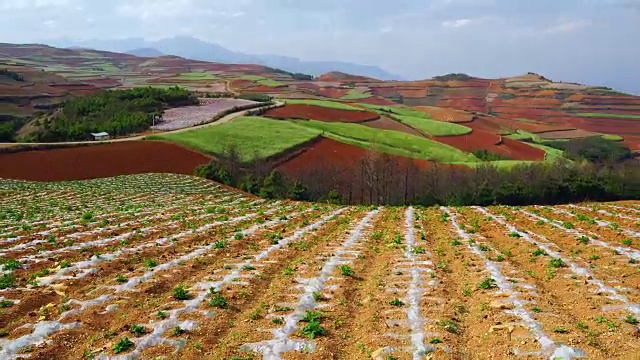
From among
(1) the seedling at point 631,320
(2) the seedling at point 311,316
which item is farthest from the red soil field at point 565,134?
(2) the seedling at point 311,316

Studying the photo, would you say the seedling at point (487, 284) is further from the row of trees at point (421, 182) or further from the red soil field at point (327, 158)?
the red soil field at point (327, 158)

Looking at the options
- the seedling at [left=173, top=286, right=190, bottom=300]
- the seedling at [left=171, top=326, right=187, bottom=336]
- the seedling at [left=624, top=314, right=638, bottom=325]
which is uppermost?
the seedling at [left=624, top=314, right=638, bottom=325]

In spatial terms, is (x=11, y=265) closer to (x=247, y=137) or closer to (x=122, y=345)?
(x=122, y=345)

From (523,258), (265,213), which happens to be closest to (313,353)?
(523,258)

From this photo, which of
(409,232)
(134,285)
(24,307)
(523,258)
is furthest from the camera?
(409,232)

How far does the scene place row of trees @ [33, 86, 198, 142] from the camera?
85.4 m

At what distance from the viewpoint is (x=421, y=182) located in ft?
226

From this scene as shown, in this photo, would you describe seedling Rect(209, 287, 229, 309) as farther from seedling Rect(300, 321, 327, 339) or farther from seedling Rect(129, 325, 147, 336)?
seedling Rect(300, 321, 327, 339)

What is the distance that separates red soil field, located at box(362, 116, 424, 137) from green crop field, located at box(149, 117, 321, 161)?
24.5 m

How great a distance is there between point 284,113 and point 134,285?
10107 cm

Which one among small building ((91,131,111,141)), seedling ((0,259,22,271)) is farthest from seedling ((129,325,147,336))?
small building ((91,131,111,141))

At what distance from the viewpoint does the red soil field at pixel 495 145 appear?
102375mm

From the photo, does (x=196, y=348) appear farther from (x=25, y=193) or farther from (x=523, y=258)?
(x=25, y=193)

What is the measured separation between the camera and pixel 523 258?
56.2 ft
